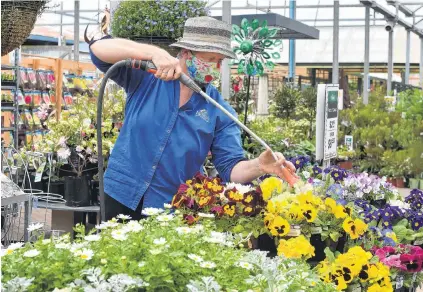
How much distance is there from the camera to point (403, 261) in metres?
2.75

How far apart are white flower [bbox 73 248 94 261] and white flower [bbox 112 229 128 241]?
0.08 meters

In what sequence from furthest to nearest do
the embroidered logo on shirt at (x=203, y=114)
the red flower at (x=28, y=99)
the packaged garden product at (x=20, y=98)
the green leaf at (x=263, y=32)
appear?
the red flower at (x=28, y=99), the packaged garden product at (x=20, y=98), the green leaf at (x=263, y=32), the embroidered logo on shirt at (x=203, y=114)

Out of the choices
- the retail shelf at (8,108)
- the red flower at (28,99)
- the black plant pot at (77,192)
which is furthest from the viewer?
the red flower at (28,99)

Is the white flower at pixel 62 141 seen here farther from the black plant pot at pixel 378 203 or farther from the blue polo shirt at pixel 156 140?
the black plant pot at pixel 378 203

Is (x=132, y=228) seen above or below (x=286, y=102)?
below

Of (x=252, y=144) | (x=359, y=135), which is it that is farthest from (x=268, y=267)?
(x=359, y=135)

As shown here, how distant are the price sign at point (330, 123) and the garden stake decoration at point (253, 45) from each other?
3.02 ft

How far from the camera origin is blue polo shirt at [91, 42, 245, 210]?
2.76m

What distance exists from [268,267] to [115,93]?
3589 mm

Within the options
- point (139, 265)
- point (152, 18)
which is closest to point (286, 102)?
point (152, 18)

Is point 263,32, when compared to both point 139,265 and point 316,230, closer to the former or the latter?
point 316,230

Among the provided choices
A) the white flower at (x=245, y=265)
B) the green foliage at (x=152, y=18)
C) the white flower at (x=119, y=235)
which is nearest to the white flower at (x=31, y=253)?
the white flower at (x=119, y=235)

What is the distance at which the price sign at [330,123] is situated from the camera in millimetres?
4605

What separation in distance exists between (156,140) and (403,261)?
1.00 metres
